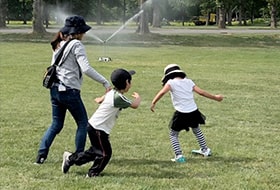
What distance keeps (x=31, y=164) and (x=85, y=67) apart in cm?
137

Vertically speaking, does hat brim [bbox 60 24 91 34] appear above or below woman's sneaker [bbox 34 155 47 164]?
above

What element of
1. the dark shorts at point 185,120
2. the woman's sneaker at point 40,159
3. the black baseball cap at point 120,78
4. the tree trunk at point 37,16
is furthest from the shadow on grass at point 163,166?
the tree trunk at point 37,16

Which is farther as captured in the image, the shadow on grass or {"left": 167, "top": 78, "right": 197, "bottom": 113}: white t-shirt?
{"left": 167, "top": 78, "right": 197, "bottom": 113}: white t-shirt

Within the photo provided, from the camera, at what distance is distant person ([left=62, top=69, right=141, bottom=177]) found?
587cm

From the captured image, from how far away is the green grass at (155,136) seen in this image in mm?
5938

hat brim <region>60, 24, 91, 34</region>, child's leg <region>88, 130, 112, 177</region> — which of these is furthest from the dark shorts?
hat brim <region>60, 24, 91, 34</region>

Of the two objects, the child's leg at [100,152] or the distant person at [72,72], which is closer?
the child's leg at [100,152]

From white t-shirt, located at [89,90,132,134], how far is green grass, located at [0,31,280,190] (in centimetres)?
55

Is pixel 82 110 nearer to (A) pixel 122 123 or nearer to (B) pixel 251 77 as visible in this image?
(A) pixel 122 123

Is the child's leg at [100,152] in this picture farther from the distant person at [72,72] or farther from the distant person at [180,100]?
the distant person at [180,100]

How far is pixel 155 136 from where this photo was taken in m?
8.37

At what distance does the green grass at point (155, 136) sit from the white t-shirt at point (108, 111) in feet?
1.81

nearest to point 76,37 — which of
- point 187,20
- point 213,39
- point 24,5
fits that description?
point 213,39

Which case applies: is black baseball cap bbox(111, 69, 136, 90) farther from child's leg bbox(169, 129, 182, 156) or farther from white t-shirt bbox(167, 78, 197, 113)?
child's leg bbox(169, 129, 182, 156)
